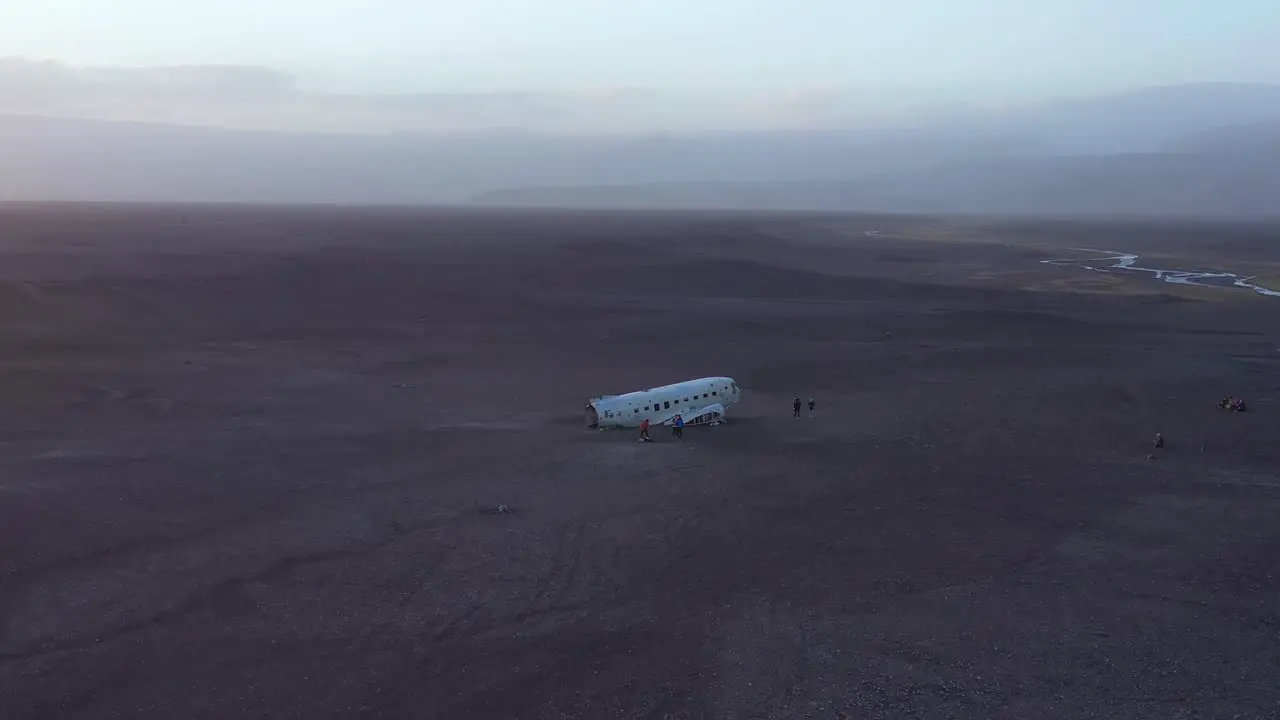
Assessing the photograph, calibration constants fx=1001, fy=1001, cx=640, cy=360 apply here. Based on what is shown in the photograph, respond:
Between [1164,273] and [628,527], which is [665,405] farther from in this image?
[1164,273]

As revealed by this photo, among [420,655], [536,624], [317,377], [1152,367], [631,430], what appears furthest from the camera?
[1152,367]

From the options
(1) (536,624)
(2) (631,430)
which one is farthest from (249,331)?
(1) (536,624)

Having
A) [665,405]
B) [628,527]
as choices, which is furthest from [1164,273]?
[628,527]

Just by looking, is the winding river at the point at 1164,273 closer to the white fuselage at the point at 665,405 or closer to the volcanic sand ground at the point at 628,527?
the volcanic sand ground at the point at 628,527

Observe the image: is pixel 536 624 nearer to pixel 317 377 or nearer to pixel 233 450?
pixel 233 450

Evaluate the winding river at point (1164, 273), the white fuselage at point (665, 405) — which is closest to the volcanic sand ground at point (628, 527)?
the white fuselage at point (665, 405)

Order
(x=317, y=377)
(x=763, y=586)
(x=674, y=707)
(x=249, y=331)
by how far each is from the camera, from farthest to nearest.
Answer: (x=249, y=331)
(x=317, y=377)
(x=763, y=586)
(x=674, y=707)
